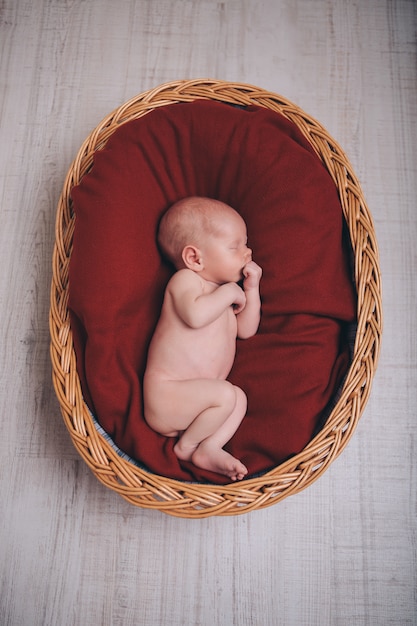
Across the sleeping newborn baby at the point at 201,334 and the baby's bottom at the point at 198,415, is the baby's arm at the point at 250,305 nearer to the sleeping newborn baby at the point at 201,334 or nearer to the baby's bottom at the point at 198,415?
the sleeping newborn baby at the point at 201,334

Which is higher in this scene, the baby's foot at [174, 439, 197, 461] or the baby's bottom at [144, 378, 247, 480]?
the baby's bottom at [144, 378, 247, 480]

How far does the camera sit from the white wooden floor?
4.65 feet

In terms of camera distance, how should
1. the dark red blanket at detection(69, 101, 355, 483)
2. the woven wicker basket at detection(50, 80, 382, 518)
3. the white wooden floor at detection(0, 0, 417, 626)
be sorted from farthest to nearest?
1. the white wooden floor at detection(0, 0, 417, 626)
2. the dark red blanket at detection(69, 101, 355, 483)
3. the woven wicker basket at detection(50, 80, 382, 518)

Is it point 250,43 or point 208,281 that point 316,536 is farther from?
point 250,43

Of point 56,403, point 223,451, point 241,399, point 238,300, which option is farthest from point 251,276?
point 56,403

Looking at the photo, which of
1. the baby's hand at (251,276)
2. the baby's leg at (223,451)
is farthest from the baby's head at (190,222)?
the baby's leg at (223,451)

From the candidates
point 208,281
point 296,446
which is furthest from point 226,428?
point 208,281

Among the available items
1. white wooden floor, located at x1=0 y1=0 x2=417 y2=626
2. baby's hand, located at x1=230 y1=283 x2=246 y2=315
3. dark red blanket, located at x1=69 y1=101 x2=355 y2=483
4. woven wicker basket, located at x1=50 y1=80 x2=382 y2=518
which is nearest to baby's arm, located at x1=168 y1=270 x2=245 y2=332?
baby's hand, located at x1=230 y1=283 x2=246 y2=315

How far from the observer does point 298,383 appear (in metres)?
1.34

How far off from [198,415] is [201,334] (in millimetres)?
182

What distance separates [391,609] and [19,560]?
914 mm

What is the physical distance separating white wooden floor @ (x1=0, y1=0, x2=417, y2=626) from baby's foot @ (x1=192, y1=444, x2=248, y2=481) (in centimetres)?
26

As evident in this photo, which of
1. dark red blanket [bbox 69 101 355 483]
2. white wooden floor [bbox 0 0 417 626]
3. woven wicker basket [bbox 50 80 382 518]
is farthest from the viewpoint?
white wooden floor [bbox 0 0 417 626]

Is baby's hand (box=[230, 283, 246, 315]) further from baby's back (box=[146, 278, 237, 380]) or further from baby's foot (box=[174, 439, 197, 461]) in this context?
baby's foot (box=[174, 439, 197, 461])
